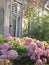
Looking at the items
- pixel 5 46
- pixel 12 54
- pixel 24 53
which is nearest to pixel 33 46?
pixel 24 53

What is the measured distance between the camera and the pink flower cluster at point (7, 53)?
4491 millimetres

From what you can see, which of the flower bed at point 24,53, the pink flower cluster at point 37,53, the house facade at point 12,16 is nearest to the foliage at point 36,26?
the house facade at point 12,16

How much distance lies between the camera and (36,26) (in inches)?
642

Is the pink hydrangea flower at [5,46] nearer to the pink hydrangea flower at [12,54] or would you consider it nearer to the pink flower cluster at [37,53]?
the pink hydrangea flower at [12,54]

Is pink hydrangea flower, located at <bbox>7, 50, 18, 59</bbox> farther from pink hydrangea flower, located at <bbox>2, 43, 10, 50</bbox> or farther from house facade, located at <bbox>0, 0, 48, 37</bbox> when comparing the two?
house facade, located at <bbox>0, 0, 48, 37</bbox>

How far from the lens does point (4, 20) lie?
46.3 feet

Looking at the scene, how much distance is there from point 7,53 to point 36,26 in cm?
1167

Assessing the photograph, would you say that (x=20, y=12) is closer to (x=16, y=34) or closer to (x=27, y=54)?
(x=16, y=34)

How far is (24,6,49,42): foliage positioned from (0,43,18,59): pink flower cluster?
10.4 metres

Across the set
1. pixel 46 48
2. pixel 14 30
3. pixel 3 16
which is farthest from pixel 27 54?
pixel 14 30

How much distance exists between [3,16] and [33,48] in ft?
30.0

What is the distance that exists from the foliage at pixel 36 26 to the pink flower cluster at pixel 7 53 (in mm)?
10382

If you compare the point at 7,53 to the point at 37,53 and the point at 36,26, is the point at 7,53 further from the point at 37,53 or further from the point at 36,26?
the point at 36,26

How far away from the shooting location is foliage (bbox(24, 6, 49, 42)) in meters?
15.9
